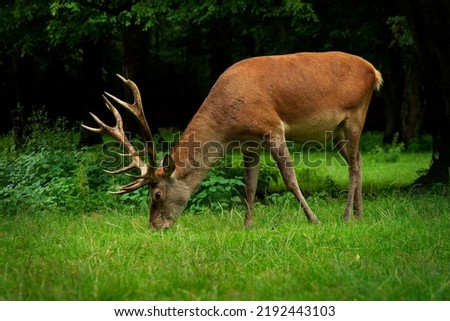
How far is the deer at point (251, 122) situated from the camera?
780cm

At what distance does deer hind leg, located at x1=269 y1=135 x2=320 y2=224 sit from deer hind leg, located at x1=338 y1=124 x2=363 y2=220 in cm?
75

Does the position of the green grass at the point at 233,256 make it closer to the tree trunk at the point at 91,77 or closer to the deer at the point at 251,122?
the deer at the point at 251,122

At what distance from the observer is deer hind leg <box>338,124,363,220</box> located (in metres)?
8.52

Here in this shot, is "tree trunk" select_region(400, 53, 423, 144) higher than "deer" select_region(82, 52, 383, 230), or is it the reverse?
"deer" select_region(82, 52, 383, 230)

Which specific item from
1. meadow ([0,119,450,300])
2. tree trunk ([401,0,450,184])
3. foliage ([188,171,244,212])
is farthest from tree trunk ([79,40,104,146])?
tree trunk ([401,0,450,184])

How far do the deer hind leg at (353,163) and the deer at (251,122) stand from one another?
48 millimetres

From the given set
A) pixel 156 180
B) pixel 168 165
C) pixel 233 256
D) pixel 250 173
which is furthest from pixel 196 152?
pixel 233 256

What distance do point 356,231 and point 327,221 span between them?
1.09 metres

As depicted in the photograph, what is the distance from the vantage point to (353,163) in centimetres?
873

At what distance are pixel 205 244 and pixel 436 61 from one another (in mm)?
5642

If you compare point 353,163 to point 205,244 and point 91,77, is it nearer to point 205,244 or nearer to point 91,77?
point 205,244

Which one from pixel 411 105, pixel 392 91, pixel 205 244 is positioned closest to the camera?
pixel 205 244

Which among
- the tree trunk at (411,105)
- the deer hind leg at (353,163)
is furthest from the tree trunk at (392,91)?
the deer hind leg at (353,163)

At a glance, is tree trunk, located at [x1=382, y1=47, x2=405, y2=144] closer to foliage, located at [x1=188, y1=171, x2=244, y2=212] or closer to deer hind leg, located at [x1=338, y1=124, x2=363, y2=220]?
foliage, located at [x1=188, y1=171, x2=244, y2=212]
